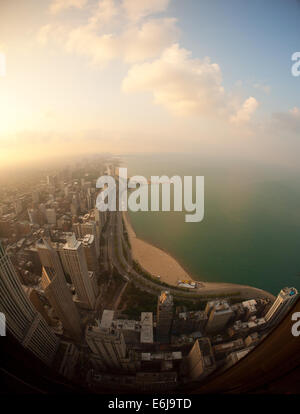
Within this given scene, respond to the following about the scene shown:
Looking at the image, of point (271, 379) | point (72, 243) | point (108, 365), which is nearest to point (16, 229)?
point (72, 243)

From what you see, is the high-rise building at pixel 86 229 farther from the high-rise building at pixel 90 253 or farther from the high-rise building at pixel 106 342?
the high-rise building at pixel 106 342

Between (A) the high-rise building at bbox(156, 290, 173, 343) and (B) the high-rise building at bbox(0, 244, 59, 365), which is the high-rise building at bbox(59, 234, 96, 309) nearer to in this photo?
(B) the high-rise building at bbox(0, 244, 59, 365)

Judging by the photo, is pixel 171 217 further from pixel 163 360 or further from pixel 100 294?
pixel 163 360

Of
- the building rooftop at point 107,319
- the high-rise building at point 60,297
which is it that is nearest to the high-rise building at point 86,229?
the high-rise building at point 60,297

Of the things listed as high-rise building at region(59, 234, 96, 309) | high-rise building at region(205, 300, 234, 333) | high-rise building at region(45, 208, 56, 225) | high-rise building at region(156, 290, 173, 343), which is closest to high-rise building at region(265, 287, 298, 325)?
high-rise building at region(205, 300, 234, 333)

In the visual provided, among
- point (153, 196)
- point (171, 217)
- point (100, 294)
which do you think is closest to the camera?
point (100, 294)

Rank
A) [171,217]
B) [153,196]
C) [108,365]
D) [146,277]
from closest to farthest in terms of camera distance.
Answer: [108,365] → [146,277] → [171,217] → [153,196]

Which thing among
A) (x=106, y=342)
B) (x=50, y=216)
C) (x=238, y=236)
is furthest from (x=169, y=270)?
(x=50, y=216)
